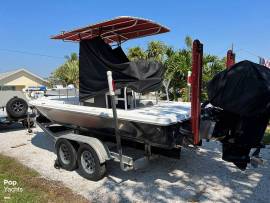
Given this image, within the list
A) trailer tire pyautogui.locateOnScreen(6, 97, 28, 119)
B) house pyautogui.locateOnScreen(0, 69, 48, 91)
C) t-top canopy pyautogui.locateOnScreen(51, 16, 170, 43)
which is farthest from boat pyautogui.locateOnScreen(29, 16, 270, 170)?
house pyautogui.locateOnScreen(0, 69, 48, 91)

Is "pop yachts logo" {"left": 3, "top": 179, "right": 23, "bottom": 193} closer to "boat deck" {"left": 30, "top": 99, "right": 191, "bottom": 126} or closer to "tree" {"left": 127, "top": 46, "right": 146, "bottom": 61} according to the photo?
"boat deck" {"left": 30, "top": 99, "right": 191, "bottom": 126}

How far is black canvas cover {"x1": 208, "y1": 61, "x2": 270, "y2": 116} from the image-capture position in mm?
4047

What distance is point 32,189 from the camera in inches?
220

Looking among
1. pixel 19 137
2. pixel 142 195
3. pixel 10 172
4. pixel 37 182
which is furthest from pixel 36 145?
pixel 142 195

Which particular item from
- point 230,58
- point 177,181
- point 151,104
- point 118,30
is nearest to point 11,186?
point 177,181

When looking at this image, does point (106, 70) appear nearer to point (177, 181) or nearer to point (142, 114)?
point (142, 114)

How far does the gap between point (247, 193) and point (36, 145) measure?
5.97 meters

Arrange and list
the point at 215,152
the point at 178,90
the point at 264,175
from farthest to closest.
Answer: the point at 178,90 → the point at 215,152 → the point at 264,175

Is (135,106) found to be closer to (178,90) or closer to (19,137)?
(19,137)

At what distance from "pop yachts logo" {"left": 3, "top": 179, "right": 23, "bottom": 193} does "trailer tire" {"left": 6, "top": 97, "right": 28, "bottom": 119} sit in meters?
4.84

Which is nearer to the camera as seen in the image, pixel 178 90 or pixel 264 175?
pixel 264 175

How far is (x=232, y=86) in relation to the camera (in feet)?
14.1

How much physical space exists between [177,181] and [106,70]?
2556 millimetres

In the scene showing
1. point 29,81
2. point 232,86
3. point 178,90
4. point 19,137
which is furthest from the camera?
point 29,81
